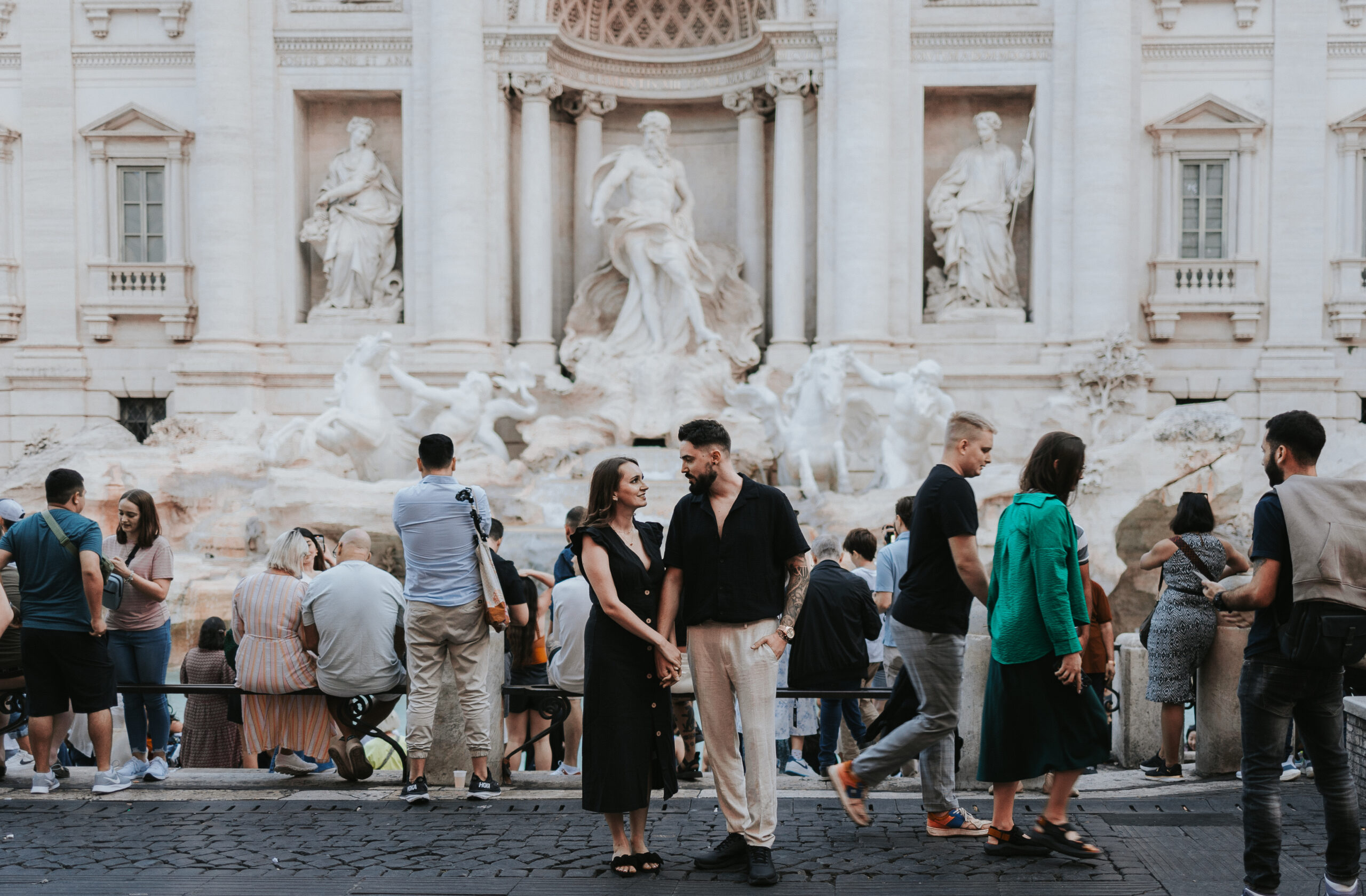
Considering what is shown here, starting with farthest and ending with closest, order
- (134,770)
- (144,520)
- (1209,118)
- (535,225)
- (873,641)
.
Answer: (535,225)
(1209,118)
(873,641)
(144,520)
(134,770)

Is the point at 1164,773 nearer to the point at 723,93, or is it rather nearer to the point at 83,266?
the point at 723,93

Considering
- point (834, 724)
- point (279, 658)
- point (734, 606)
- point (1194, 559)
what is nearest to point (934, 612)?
point (734, 606)

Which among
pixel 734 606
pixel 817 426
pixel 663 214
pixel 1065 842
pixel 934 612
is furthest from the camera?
pixel 663 214

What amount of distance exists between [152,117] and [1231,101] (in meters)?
15.8

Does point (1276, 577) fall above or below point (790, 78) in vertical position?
below

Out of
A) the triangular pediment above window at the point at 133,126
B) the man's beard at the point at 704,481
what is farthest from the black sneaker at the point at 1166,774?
the triangular pediment above window at the point at 133,126

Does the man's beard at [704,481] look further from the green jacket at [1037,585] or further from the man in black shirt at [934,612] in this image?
the green jacket at [1037,585]

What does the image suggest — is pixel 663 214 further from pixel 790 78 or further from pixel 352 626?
pixel 352 626

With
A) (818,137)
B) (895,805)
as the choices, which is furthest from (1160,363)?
(895,805)

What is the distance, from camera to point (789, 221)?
18531 millimetres

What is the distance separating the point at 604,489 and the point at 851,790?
176 centimetres

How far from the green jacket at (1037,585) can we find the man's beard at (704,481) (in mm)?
1235

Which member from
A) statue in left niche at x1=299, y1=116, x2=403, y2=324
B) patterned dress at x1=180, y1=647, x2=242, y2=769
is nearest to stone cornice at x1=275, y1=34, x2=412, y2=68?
statue in left niche at x1=299, y1=116, x2=403, y2=324

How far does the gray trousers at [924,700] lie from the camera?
5598 millimetres
